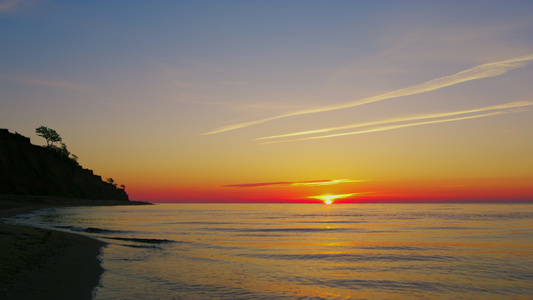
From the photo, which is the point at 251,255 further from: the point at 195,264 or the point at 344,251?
the point at 344,251

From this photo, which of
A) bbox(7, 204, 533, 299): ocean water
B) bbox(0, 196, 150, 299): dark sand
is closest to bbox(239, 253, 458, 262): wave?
bbox(7, 204, 533, 299): ocean water

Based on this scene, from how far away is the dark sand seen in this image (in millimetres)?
12680

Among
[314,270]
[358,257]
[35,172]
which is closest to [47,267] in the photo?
[314,270]

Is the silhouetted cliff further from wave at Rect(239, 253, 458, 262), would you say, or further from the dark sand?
wave at Rect(239, 253, 458, 262)

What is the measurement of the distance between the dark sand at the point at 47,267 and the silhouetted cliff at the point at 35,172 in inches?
3358

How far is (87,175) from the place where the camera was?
5886 inches

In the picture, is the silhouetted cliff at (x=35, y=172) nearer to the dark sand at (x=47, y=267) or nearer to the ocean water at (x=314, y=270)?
the dark sand at (x=47, y=267)

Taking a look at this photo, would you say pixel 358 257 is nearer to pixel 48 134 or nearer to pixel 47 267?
pixel 47 267

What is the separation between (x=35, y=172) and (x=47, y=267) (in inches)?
4406

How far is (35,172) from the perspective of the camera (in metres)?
111

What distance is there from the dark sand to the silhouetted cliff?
85291 millimetres

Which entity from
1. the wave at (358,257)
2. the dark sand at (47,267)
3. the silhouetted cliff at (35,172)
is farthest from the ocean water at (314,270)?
the silhouetted cliff at (35,172)

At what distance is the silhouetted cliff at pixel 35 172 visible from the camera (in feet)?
322

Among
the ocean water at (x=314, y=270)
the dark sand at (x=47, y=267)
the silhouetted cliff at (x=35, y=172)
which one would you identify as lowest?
the ocean water at (x=314, y=270)
